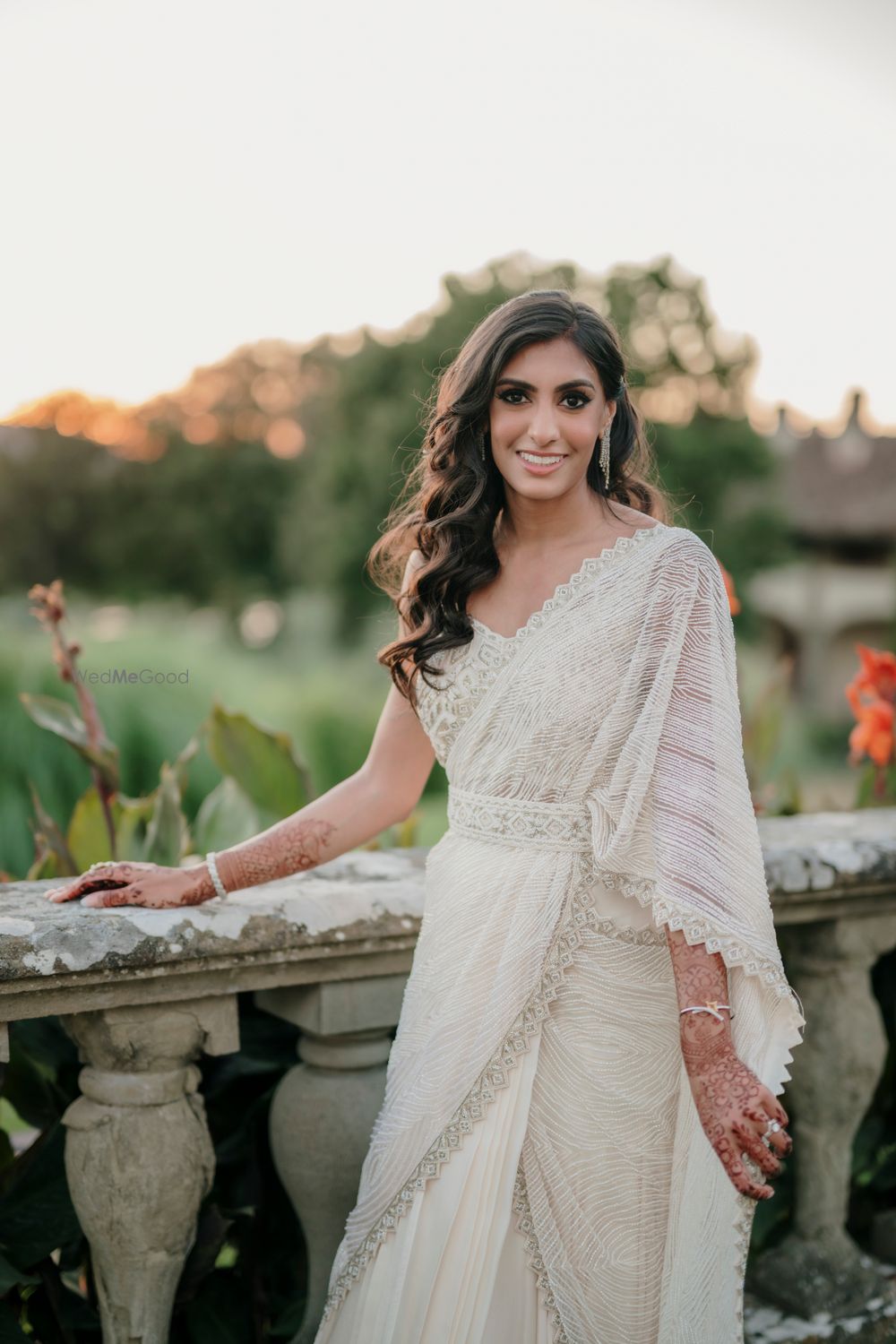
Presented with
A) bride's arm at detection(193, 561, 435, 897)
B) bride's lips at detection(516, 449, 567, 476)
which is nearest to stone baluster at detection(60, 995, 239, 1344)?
bride's arm at detection(193, 561, 435, 897)

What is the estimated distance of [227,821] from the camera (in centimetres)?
265

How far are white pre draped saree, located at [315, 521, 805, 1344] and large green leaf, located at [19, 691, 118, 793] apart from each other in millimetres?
877

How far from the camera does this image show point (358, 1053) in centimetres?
204

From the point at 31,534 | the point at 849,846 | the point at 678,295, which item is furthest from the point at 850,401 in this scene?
the point at 849,846

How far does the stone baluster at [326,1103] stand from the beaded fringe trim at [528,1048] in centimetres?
23

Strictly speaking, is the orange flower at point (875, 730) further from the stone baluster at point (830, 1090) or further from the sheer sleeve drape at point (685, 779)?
the sheer sleeve drape at point (685, 779)

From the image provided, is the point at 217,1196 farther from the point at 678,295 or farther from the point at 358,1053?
the point at 678,295

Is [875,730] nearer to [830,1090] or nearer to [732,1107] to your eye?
[830,1090]

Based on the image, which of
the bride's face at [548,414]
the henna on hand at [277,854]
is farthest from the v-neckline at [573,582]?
the henna on hand at [277,854]

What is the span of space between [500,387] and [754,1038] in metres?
0.99

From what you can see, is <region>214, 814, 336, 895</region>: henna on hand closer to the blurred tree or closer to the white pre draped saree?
the white pre draped saree

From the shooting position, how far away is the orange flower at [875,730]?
314 centimetres

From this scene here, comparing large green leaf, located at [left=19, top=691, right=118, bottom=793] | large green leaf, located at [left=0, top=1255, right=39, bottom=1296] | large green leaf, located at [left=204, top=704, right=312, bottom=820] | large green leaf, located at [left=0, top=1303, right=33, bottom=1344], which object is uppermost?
large green leaf, located at [left=19, top=691, right=118, bottom=793]

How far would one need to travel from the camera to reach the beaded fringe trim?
1722 mm
